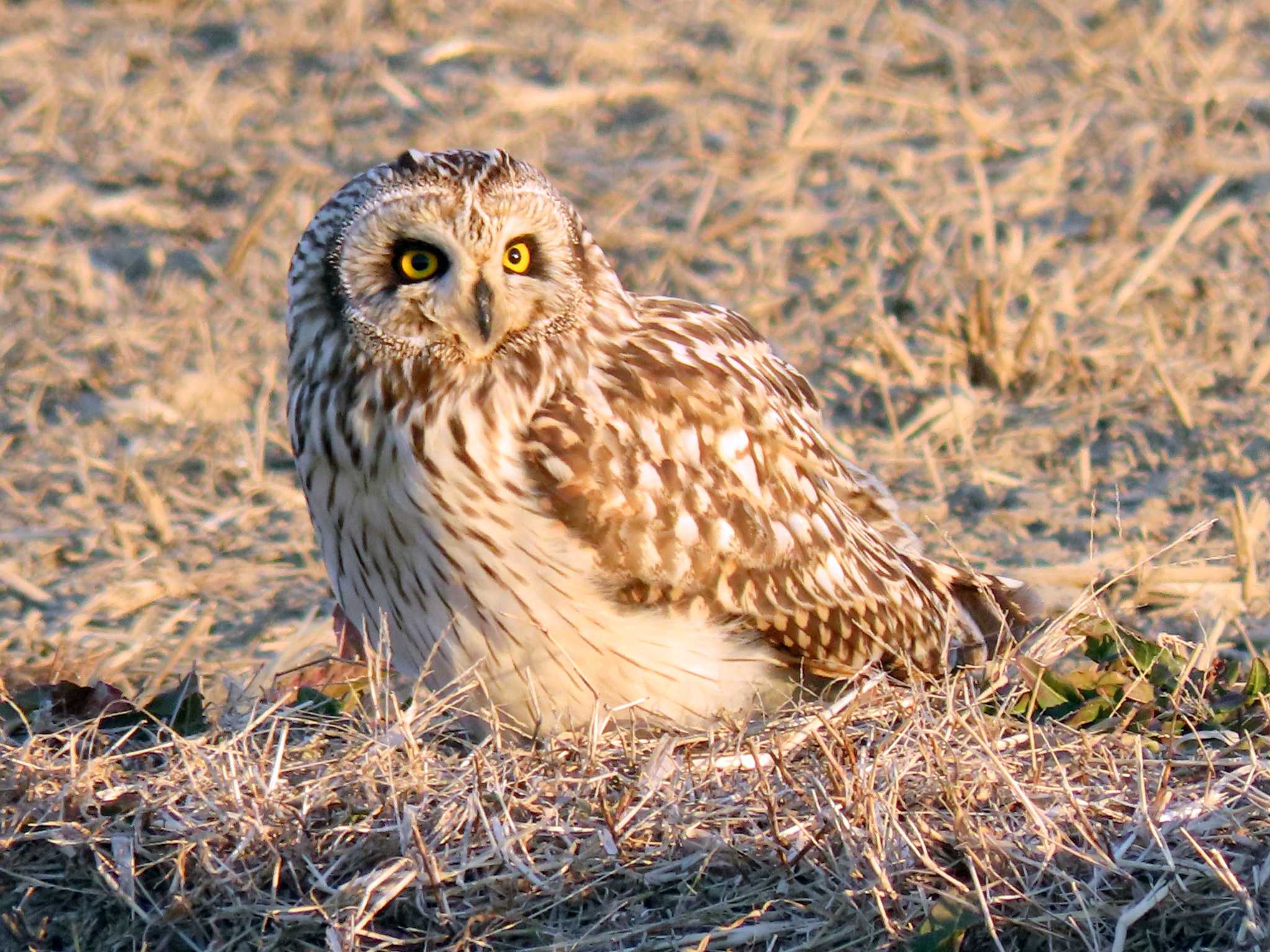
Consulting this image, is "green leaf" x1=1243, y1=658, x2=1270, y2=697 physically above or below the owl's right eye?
below

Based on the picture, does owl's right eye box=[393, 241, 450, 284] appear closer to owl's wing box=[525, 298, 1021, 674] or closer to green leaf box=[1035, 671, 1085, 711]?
owl's wing box=[525, 298, 1021, 674]

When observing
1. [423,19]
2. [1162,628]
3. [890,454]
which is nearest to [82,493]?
[890,454]

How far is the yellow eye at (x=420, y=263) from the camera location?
3.64 m

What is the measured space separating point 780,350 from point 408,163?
9.37 ft

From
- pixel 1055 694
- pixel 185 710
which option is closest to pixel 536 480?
pixel 185 710

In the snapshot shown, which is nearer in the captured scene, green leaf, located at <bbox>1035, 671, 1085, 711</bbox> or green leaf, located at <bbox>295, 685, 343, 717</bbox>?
green leaf, located at <bbox>1035, 671, 1085, 711</bbox>

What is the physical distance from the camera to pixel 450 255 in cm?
359

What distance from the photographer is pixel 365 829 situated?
127 inches

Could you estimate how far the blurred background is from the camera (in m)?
5.16

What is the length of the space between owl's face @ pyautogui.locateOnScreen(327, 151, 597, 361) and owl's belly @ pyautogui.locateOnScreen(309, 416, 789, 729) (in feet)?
0.84

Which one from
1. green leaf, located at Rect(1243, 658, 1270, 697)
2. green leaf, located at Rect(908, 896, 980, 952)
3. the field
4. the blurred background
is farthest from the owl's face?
green leaf, located at Rect(1243, 658, 1270, 697)

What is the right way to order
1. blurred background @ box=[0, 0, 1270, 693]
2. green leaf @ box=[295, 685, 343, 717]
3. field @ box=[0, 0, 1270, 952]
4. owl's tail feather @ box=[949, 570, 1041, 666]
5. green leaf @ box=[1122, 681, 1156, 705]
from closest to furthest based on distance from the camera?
field @ box=[0, 0, 1270, 952], green leaf @ box=[1122, 681, 1156, 705], green leaf @ box=[295, 685, 343, 717], owl's tail feather @ box=[949, 570, 1041, 666], blurred background @ box=[0, 0, 1270, 693]

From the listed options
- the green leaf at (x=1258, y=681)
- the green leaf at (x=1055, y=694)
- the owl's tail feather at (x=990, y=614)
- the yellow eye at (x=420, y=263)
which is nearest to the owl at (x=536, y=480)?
the yellow eye at (x=420, y=263)

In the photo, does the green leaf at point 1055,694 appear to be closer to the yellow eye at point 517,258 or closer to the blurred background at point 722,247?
the blurred background at point 722,247
